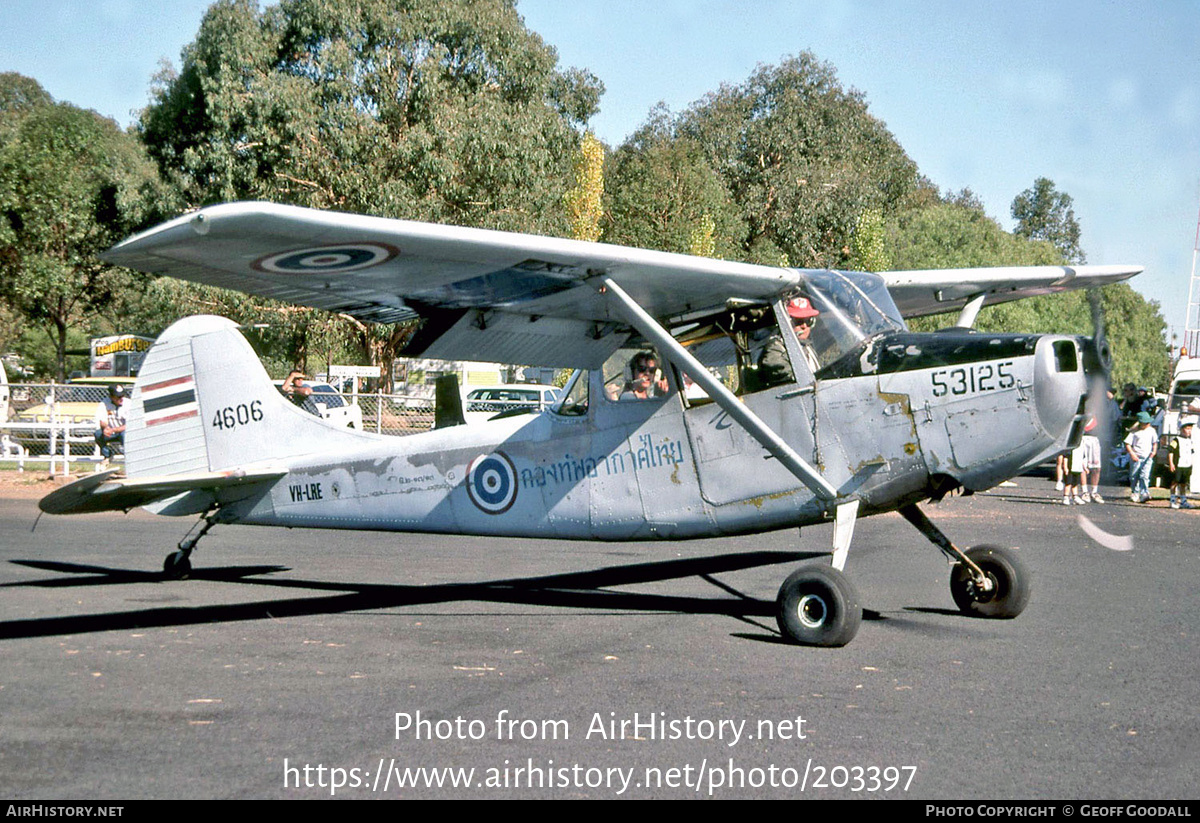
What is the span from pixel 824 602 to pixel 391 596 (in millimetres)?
4010

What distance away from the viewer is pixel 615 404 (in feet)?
30.1

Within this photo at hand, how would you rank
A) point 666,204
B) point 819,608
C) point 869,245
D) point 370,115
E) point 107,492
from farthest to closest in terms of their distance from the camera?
1. point 666,204
2. point 869,245
3. point 370,115
4. point 107,492
5. point 819,608

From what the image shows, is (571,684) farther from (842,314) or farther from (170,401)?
(170,401)

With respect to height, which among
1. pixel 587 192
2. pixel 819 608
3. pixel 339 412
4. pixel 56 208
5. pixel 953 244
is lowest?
pixel 819 608

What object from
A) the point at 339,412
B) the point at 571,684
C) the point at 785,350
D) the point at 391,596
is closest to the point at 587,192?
the point at 339,412

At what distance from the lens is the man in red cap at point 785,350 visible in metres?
8.30

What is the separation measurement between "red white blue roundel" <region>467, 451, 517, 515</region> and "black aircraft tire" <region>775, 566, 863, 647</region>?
8.42 ft

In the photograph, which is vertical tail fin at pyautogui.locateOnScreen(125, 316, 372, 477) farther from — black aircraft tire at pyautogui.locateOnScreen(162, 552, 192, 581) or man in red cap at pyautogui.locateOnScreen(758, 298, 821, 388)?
man in red cap at pyautogui.locateOnScreen(758, 298, 821, 388)

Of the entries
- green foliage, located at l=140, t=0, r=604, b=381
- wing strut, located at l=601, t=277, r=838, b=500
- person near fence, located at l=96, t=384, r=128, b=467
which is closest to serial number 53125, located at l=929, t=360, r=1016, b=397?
wing strut, located at l=601, t=277, r=838, b=500

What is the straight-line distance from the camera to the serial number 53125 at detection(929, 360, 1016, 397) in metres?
7.54

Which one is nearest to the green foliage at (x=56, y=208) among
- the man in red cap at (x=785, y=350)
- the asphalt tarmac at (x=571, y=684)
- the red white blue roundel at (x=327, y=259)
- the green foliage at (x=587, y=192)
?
the green foliage at (x=587, y=192)

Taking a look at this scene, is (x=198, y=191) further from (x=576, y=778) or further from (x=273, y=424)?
(x=576, y=778)

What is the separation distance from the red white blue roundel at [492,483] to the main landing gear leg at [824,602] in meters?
2.56

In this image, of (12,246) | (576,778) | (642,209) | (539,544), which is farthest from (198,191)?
(576,778)
